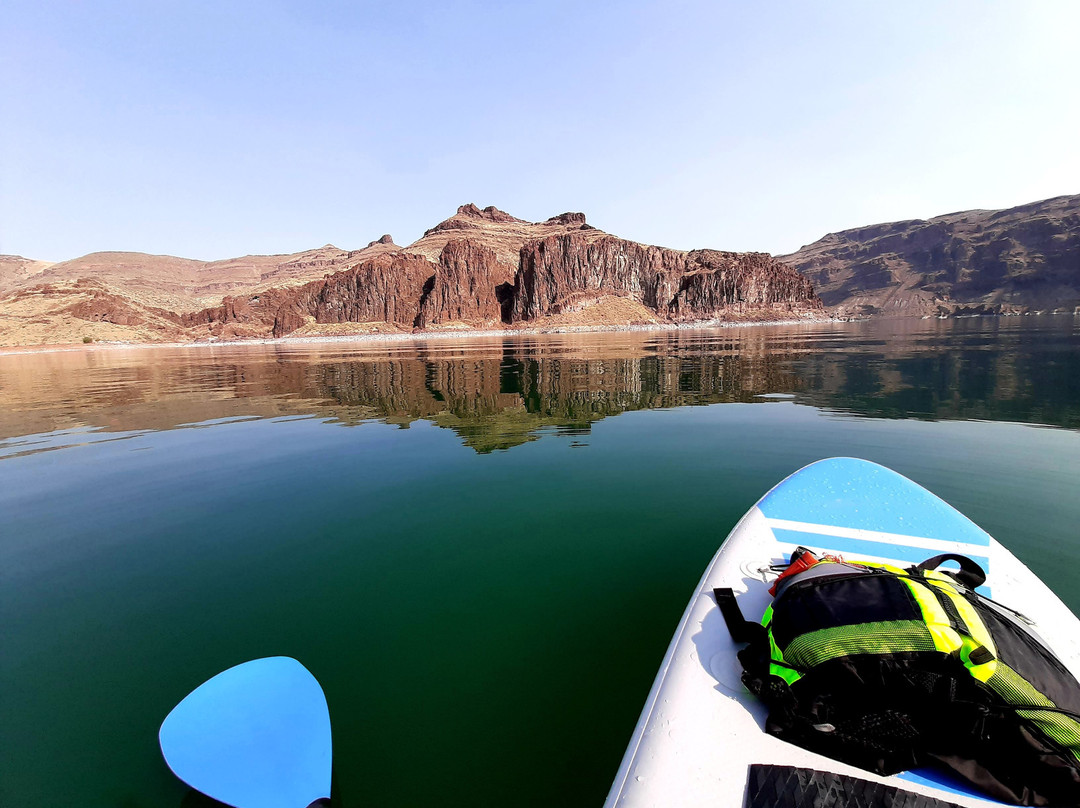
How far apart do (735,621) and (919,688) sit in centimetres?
103

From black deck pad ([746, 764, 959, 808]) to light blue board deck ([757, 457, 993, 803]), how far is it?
2389 mm

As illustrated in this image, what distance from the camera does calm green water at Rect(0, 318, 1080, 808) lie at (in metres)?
3.16

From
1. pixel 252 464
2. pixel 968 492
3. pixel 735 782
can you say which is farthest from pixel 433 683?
pixel 968 492

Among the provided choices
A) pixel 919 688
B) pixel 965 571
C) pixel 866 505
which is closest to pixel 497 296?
pixel 866 505

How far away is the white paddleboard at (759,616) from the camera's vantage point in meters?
2.15

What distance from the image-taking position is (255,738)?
9.92ft

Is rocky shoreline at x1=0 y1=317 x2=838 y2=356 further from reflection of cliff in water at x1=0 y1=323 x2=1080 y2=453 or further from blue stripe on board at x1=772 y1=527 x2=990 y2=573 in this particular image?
blue stripe on board at x1=772 y1=527 x2=990 y2=573

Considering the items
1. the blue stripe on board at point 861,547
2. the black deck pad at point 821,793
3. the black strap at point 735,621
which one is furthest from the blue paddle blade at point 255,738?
the blue stripe on board at point 861,547

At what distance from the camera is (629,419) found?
12.8 m

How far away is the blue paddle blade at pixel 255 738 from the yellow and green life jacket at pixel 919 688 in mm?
2875

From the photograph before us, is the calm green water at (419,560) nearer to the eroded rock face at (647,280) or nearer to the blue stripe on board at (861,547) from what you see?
the blue stripe on board at (861,547)

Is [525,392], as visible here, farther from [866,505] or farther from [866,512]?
[866,512]

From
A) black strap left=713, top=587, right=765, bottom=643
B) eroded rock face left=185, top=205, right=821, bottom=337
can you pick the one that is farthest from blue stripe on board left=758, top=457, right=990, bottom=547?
eroded rock face left=185, top=205, right=821, bottom=337

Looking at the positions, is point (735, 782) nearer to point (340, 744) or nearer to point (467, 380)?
point (340, 744)
